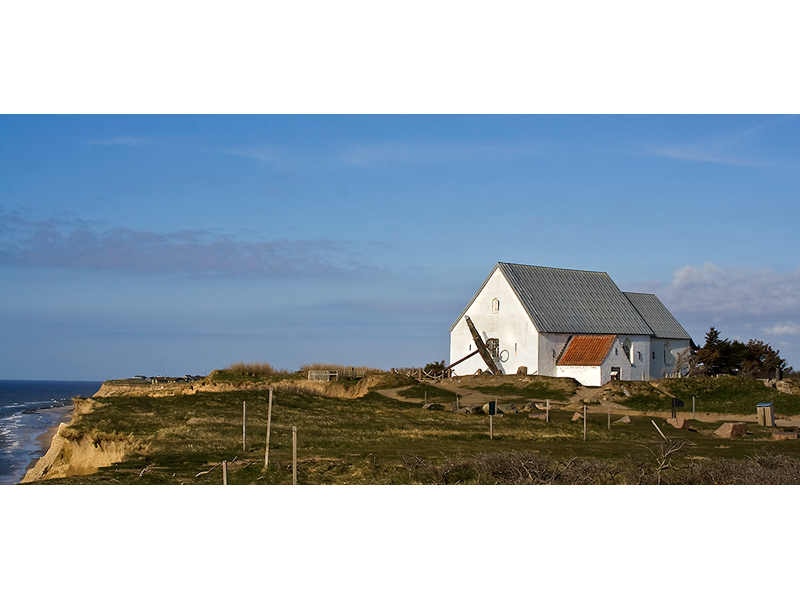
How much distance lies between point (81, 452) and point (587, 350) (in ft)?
102

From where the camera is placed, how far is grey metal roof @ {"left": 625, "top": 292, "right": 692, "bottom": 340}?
55594mm

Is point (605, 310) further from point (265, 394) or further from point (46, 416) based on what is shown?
point (46, 416)

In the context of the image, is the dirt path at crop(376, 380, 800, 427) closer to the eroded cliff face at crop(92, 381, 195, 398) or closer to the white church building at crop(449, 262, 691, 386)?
the white church building at crop(449, 262, 691, 386)

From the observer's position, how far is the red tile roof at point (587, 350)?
44781mm

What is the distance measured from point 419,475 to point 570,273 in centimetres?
4127

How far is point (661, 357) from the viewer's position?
55.0 m

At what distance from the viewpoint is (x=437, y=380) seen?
4966 centimetres

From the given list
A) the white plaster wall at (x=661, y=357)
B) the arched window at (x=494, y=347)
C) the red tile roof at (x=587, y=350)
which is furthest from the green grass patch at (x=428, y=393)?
the white plaster wall at (x=661, y=357)

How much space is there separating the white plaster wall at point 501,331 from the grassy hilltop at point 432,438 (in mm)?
3649

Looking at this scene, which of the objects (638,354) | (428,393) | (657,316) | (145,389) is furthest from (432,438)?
(657,316)

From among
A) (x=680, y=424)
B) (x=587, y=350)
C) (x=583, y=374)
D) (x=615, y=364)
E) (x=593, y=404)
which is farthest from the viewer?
(x=587, y=350)

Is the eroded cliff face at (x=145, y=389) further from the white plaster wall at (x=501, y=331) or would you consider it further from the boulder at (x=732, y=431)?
the boulder at (x=732, y=431)

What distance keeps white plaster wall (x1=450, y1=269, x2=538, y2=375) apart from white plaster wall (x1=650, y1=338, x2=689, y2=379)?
11836 mm

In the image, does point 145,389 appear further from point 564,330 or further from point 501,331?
point 564,330
